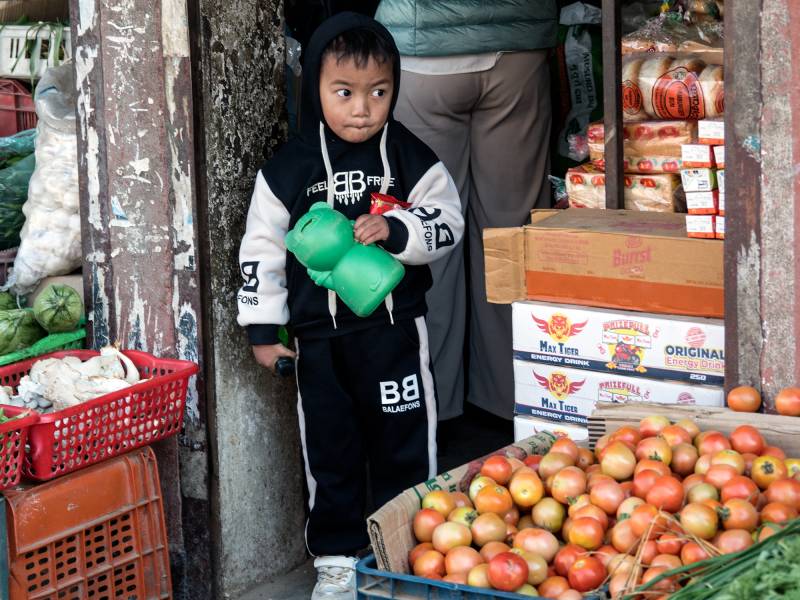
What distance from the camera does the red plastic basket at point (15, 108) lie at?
486 centimetres

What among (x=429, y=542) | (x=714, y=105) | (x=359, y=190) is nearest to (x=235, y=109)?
(x=359, y=190)

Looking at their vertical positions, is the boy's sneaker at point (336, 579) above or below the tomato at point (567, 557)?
below

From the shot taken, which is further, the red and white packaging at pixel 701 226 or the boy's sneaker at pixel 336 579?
the boy's sneaker at pixel 336 579

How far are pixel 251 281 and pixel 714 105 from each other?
1.42m

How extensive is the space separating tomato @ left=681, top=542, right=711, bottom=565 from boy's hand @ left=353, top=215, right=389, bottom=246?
1.32 metres

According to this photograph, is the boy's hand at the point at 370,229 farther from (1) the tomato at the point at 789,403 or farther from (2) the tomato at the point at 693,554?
(2) the tomato at the point at 693,554

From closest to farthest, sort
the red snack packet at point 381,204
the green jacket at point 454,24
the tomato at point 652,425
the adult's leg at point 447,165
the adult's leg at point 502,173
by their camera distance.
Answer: the tomato at point 652,425, the red snack packet at point 381,204, the green jacket at point 454,24, the adult's leg at point 447,165, the adult's leg at point 502,173

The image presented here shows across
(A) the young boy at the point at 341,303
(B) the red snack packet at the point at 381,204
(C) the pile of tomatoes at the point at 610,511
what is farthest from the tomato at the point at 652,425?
(B) the red snack packet at the point at 381,204

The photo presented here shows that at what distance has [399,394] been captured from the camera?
3.54 metres

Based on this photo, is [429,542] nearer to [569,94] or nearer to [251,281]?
[251,281]

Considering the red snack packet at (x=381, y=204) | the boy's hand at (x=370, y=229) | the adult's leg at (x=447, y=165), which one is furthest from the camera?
the adult's leg at (x=447, y=165)

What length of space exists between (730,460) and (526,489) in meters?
0.43

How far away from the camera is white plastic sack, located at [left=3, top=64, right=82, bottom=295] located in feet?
12.9

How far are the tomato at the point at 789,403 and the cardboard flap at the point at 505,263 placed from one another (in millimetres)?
864
